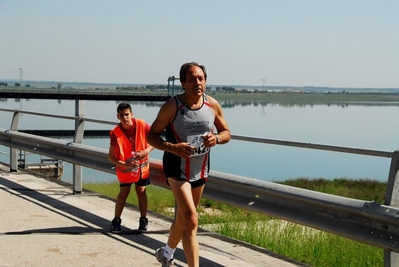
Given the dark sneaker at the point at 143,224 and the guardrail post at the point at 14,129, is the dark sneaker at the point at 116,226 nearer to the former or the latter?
the dark sneaker at the point at 143,224

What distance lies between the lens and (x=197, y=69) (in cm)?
593

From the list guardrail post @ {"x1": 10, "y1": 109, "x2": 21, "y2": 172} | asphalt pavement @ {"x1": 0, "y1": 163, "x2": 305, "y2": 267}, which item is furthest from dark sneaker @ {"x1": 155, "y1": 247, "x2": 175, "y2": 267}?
guardrail post @ {"x1": 10, "y1": 109, "x2": 21, "y2": 172}

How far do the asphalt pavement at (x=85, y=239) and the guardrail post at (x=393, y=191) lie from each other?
1518mm

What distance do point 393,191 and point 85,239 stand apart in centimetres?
363

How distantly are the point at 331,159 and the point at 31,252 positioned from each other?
70882 millimetres

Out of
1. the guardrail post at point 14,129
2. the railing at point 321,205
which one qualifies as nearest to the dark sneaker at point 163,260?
the railing at point 321,205

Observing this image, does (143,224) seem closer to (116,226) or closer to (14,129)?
(116,226)

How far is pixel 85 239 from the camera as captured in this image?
25.9 ft

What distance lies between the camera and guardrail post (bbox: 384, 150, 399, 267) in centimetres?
549

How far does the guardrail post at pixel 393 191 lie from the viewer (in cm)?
549

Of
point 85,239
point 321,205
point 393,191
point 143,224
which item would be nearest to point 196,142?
point 321,205

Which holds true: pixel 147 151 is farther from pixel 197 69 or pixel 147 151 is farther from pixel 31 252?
pixel 197 69

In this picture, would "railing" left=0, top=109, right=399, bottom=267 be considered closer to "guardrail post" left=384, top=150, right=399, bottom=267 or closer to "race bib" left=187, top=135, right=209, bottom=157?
"guardrail post" left=384, top=150, right=399, bottom=267

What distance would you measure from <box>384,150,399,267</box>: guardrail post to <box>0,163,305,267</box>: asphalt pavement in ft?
4.98
